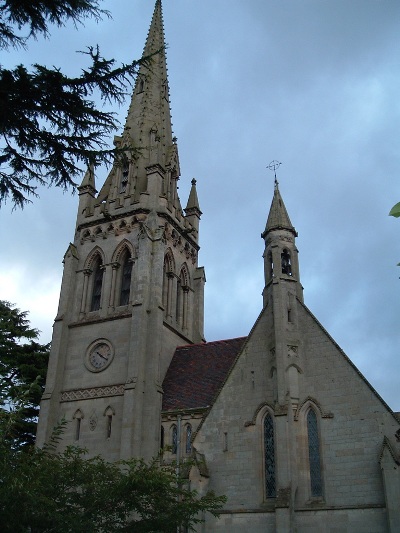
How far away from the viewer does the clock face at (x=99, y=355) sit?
3009 centimetres

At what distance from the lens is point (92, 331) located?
31562mm

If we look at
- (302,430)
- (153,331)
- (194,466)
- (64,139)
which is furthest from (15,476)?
(153,331)

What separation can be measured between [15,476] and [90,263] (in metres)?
21.8

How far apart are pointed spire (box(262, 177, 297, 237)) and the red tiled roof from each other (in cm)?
687

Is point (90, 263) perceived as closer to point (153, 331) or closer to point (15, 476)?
point (153, 331)

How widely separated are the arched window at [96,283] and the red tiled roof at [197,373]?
513 centimetres

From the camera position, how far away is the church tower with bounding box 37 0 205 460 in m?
28.1

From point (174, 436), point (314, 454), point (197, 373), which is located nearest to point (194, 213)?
point (197, 373)

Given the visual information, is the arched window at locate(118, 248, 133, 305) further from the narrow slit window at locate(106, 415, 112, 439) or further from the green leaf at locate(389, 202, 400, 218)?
the green leaf at locate(389, 202, 400, 218)

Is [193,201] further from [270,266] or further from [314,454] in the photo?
[314,454]

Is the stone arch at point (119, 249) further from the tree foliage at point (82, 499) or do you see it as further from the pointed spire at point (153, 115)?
the tree foliage at point (82, 499)

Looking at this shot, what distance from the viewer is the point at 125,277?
33.3 meters

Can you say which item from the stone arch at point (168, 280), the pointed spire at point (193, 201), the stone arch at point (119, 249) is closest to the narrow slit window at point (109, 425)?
the stone arch at point (168, 280)

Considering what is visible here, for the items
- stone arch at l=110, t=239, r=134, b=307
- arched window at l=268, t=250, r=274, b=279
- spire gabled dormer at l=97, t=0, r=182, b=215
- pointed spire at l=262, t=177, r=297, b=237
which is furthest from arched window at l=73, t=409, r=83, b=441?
pointed spire at l=262, t=177, r=297, b=237
